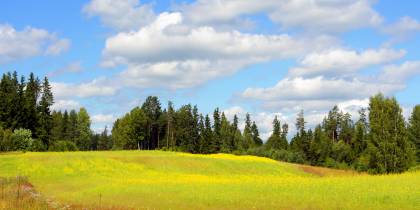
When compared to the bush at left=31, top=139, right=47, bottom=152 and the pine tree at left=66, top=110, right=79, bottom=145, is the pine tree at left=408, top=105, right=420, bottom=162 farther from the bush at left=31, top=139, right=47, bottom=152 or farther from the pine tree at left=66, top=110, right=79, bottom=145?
the pine tree at left=66, top=110, right=79, bottom=145

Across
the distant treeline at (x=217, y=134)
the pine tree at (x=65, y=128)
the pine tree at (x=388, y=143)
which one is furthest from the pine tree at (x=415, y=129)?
the pine tree at (x=65, y=128)

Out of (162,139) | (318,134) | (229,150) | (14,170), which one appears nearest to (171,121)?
(162,139)

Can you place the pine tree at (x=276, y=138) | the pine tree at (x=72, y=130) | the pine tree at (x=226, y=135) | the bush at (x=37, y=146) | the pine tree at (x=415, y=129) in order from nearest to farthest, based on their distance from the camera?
1. the bush at (x=37, y=146)
2. the pine tree at (x=415, y=129)
3. the pine tree at (x=276, y=138)
4. the pine tree at (x=226, y=135)
5. the pine tree at (x=72, y=130)

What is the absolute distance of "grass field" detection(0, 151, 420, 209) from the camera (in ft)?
93.4

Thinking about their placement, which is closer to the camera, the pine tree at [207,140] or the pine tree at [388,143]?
the pine tree at [388,143]

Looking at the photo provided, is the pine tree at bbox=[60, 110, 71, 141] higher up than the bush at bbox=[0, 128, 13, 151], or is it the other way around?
the pine tree at bbox=[60, 110, 71, 141]

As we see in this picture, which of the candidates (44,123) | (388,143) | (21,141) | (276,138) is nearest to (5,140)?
(21,141)

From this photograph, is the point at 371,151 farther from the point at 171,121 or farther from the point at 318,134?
the point at 171,121

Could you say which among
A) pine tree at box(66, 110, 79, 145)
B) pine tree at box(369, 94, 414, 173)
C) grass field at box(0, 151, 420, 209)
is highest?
pine tree at box(66, 110, 79, 145)

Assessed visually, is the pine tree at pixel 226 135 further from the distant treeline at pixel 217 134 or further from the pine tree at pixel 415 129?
the pine tree at pixel 415 129

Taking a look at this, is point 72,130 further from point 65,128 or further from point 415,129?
point 415,129

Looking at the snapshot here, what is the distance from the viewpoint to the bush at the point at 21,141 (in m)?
98.4

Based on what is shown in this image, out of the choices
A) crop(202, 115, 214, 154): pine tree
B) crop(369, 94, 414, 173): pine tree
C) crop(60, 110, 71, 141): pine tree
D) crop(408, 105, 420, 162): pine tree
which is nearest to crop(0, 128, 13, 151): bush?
crop(369, 94, 414, 173): pine tree

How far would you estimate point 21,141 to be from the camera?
101 meters
